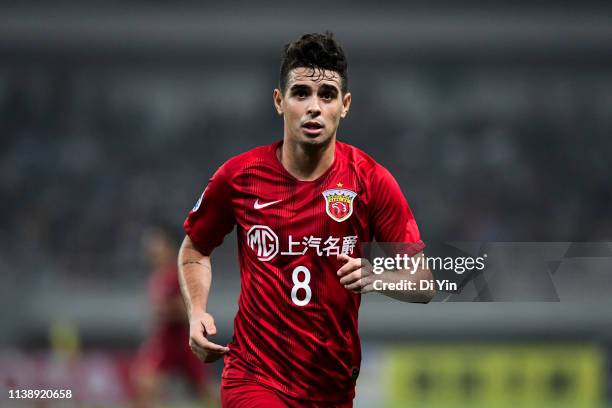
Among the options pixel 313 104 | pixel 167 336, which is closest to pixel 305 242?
pixel 313 104

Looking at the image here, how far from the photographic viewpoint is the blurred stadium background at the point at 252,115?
14.6 m

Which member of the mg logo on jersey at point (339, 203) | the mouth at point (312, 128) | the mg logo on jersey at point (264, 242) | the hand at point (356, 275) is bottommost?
the hand at point (356, 275)

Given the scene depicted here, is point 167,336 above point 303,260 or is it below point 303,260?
above

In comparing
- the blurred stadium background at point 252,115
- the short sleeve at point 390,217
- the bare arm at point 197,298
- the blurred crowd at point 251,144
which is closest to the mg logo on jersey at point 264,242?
the bare arm at point 197,298

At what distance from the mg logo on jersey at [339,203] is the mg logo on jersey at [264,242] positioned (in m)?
0.28

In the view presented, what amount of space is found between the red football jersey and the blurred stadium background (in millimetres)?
9014

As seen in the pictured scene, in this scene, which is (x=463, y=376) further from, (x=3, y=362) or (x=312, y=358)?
(x=312, y=358)

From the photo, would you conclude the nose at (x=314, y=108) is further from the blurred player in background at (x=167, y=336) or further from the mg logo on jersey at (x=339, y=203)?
the blurred player in background at (x=167, y=336)

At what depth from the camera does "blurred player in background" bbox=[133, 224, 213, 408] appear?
32.4 feet

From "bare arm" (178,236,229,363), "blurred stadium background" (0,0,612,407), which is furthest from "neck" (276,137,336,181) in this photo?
"blurred stadium background" (0,0,612,407)

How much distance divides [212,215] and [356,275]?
89 cm

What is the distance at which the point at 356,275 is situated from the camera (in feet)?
12.4

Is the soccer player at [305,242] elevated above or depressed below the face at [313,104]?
below

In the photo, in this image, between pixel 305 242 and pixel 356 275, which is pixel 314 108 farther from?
pixel 356 275
